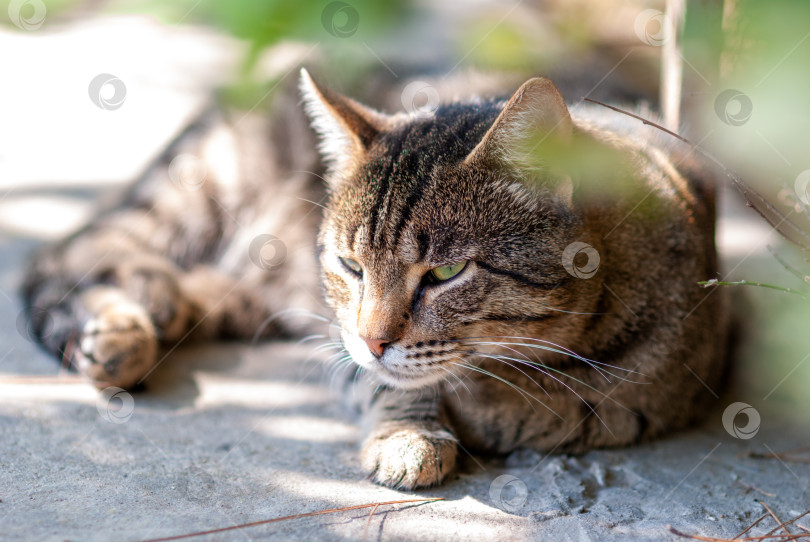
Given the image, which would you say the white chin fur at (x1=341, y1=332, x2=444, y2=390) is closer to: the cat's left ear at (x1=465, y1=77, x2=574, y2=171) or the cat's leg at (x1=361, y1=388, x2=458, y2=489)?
the cat's leg at (x1=361, y1=388, x2=458, y2=489)

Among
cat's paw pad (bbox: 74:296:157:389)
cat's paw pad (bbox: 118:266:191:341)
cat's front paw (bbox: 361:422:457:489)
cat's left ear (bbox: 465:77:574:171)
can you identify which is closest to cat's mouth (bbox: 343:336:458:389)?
cat's front paw (bbox: 361:422:457:489)

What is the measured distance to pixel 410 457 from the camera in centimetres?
210

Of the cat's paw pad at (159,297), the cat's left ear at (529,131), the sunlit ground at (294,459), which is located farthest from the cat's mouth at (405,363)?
the cat's paw pad at (159,297)

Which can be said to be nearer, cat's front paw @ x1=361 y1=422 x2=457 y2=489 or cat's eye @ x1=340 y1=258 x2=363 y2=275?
cat's front paw @ x1=361 y1=422 x2=457 y2=489

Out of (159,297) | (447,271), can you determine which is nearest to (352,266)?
(447,271)

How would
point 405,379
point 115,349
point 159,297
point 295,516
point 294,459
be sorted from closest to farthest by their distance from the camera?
1. point 295,516
2. point 405,379
3. point 294,459
4. point 115,349
5. point 159,297

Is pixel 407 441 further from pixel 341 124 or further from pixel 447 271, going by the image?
pixel 341 124

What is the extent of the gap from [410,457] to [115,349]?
1194 mm

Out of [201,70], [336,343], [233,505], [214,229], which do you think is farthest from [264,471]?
[201,70]

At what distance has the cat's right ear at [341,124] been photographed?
92.4 inches

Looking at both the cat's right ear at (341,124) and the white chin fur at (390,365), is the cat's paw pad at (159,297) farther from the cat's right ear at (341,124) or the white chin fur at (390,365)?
the white chin fur at (390,365)

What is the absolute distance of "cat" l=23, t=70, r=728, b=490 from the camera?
2.06m

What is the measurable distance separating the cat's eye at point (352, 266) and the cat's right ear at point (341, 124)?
1.07 ft

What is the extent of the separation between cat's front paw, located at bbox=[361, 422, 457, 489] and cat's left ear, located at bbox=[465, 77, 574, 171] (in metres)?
0.82
